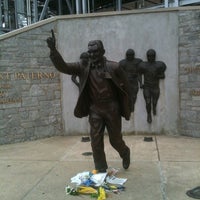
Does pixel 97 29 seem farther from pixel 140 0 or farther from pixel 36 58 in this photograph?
pixel 140 0

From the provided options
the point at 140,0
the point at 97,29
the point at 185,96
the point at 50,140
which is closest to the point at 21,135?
the point at 50,140

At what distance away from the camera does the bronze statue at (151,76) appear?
7.82 m

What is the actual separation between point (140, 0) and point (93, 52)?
541 inches

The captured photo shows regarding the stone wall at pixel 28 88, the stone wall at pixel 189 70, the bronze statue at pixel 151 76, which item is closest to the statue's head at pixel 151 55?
the bronze statue at pixel 151 76

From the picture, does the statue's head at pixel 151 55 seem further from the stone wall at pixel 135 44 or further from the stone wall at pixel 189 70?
the stone wall at pixel 189 70

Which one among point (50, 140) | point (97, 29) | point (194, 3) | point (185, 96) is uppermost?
point (194, 3)

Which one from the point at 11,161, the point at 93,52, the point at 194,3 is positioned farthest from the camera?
the point at 194,3

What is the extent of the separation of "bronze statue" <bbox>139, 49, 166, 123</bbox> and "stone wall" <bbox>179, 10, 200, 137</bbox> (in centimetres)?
48

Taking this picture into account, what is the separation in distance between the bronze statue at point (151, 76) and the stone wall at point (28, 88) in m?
2.03

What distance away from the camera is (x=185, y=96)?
25.7 ft

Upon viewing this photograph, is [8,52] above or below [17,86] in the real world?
above

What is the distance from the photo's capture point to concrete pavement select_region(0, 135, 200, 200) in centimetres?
436

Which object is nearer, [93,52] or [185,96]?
[93,52]

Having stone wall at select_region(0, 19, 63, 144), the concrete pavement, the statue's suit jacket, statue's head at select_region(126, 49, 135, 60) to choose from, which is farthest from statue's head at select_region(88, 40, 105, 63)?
stone wall at select_region(0, 19, 63, 144)
